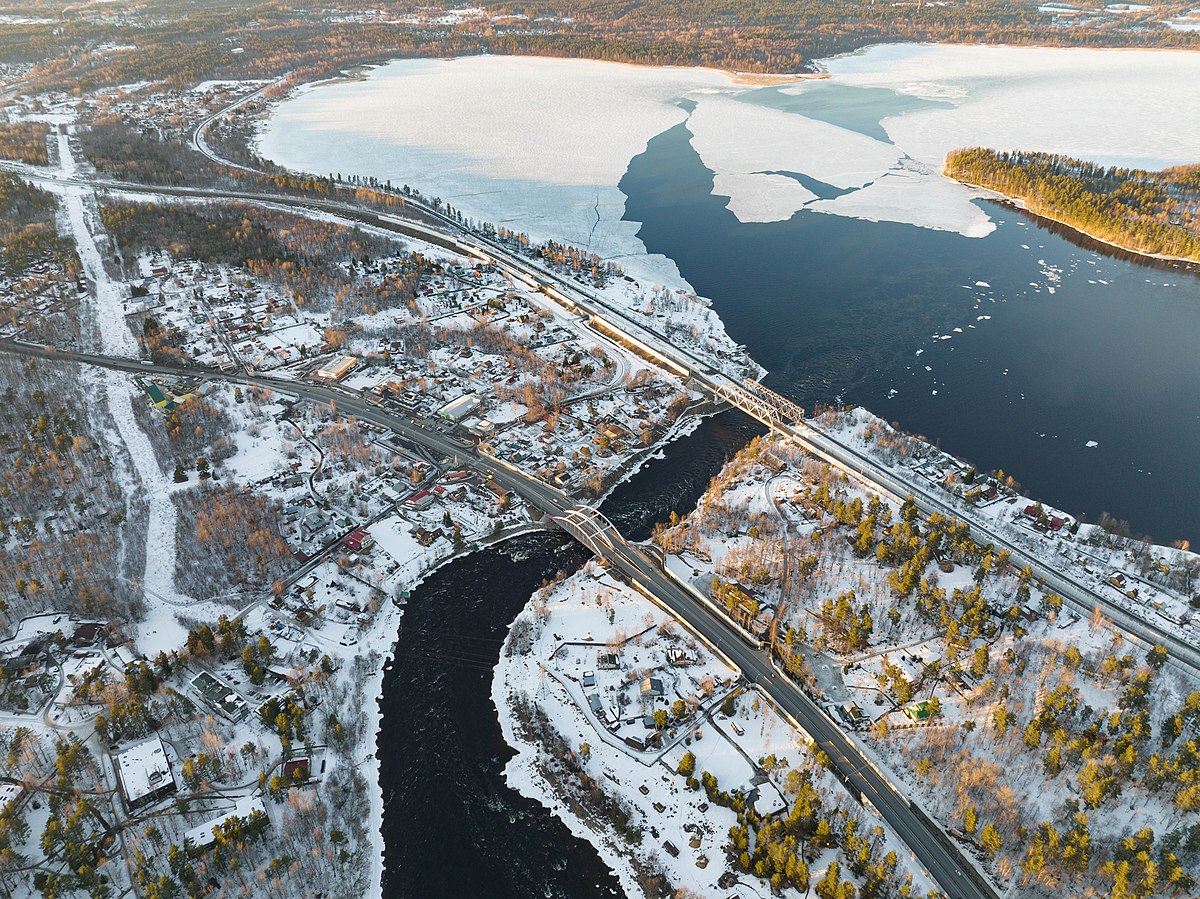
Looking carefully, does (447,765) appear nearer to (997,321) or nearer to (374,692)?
(374,692)

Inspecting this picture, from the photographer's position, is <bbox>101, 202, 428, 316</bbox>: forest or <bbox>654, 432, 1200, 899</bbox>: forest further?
<bbox>101, 202, 428, 316</bbox>: forest

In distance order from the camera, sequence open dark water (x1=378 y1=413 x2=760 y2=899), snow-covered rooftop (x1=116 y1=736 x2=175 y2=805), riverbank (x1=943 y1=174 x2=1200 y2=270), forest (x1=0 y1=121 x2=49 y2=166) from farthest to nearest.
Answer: forest (x1=0 y1=121 x2=49 y2=166) → riverbank (x1=943 y1=174 x2=1200 y2=270) → snow-covered rooftop (x1=116 y1=736 x2=175 y2=805) → open dark water (x1=378 y1=413 x2=760 y2=899)

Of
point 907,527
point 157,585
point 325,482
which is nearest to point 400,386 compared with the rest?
point 325,482

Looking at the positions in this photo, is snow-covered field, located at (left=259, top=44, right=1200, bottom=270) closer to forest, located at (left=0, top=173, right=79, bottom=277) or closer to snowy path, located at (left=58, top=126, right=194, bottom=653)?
forest, located at (left=0, top=173, right=79, bottom=277)

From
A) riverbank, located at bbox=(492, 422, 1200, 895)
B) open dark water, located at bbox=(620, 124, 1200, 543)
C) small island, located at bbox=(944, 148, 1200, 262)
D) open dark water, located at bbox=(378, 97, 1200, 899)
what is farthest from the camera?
small island, located at bbox=(944, 148, 1200, 262)

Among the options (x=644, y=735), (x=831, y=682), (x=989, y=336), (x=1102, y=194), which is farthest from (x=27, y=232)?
(x=1102, y=194)

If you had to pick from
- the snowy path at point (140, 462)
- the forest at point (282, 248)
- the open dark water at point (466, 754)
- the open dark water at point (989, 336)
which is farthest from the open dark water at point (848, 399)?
the forest at point (282, 248)

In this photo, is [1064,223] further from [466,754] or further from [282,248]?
[466,754]

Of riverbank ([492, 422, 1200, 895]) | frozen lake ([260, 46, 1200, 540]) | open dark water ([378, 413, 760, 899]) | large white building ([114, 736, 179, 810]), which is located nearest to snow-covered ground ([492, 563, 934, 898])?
riverbank ([492, 422, 1200, 895])
